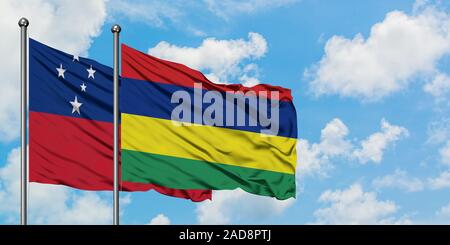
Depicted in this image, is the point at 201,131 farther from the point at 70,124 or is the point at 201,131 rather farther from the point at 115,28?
the point at 115,28

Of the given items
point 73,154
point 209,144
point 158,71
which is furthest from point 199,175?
point 73,154

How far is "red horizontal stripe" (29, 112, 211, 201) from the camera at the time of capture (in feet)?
50.0

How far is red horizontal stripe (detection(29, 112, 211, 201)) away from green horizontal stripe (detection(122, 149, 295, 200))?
0.66ft

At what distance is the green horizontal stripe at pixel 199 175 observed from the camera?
15695mm

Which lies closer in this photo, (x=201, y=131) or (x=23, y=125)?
(x=23, y=125)

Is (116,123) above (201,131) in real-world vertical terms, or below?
below

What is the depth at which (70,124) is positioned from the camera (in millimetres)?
15703

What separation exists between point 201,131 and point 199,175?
0.96m

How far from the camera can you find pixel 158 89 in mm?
16312

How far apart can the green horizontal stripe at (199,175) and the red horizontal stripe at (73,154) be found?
0.20 meters

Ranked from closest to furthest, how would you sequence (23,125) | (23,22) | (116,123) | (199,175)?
(23,125) < (116,123) < (23,22) < (199,175)
